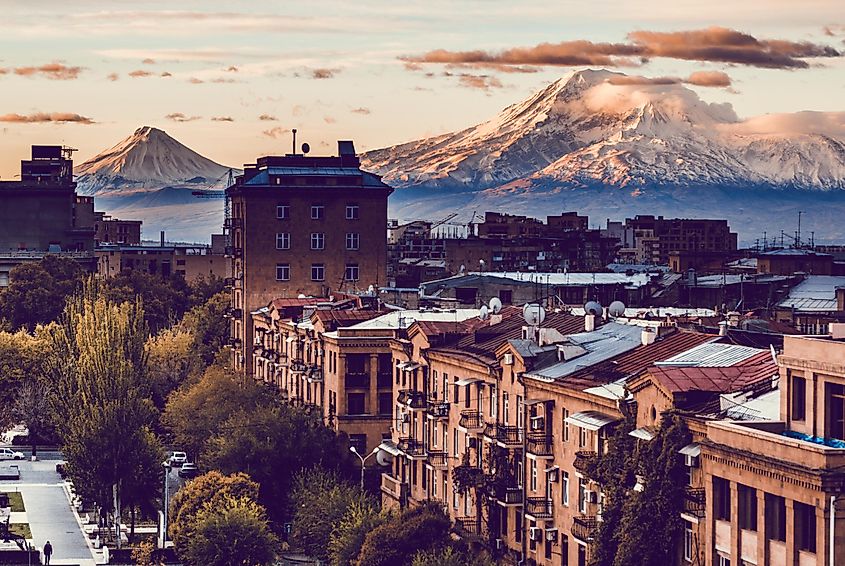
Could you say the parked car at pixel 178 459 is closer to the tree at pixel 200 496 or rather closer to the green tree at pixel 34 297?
the tree at pixel 200 496

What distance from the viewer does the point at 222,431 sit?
97.9 m

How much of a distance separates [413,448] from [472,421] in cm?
897

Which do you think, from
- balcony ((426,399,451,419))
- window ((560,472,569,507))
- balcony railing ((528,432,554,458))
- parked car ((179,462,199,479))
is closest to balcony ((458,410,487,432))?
balcony ((426,399,451,419))

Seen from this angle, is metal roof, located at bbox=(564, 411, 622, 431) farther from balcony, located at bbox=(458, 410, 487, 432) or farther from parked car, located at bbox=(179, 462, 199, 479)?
parked car, located at bbox=(179, 462, 199, 479)

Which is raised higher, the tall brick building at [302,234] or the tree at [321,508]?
the tall brick building at [302,234]

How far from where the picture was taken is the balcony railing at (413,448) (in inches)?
3174

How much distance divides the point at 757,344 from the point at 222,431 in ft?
132

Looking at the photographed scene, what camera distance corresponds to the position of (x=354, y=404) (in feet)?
311

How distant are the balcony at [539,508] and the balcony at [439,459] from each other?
12124mm

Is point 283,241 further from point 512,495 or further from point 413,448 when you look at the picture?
point 512,495

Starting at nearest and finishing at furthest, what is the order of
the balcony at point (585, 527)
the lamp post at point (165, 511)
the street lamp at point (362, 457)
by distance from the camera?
the balcony at point (585, 527)
the street lamp at point (362, 457)
the lamp post at point (165, 511)

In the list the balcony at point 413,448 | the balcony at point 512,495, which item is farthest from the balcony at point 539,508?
the balcony at point 413,448

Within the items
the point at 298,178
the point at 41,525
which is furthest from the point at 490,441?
the point at 298,178

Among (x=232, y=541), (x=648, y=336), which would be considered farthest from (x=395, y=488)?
(x=648, y=336)
